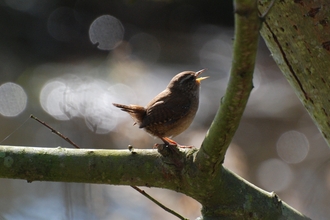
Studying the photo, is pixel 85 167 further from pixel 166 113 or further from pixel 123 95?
pixel 123 95

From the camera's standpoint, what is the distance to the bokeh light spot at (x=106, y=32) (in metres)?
8.82

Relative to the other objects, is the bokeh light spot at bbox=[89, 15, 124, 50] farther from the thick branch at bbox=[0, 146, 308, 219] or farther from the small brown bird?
the thick branch at bbox=[0, 146, 308, 219]

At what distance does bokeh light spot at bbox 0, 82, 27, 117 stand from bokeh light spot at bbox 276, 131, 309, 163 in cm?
342

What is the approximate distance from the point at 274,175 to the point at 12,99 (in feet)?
11.9

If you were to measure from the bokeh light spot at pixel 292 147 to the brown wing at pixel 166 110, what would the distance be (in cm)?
285

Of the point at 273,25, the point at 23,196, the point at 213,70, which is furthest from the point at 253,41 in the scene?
the point at 213,70

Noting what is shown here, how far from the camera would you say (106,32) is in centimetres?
907

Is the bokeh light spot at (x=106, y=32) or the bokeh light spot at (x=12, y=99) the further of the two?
the bokeh light spot at (x=106, y=32)

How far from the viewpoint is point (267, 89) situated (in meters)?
7.70

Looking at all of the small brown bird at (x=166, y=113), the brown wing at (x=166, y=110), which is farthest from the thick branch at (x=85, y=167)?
the brown wing at (x=166, y=110)

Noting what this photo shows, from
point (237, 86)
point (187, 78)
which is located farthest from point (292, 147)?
point (237, 86)

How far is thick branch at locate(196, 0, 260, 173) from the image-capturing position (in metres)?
1.34

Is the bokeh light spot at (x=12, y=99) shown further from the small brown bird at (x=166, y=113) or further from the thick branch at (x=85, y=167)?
the thick branch at (x=85, y=167)

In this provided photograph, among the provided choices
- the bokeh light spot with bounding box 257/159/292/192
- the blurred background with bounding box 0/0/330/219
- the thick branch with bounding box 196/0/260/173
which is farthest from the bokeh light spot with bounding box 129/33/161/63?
the thick branch with bounding box 196/0/260/173
